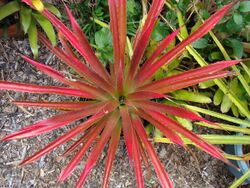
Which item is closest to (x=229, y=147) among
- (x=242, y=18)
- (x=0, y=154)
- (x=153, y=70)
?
(x=242, y=18)

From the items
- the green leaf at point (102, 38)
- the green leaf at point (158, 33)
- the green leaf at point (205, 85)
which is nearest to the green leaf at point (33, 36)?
the green leaf at point (102, 38)

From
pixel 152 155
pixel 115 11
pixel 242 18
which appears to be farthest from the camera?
pixel 242 18

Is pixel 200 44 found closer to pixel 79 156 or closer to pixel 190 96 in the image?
pixel 190 96

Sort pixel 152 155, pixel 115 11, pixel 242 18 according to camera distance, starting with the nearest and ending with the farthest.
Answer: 1. pixel 115 11
2. pixel 152 155
3. pixel 242 18

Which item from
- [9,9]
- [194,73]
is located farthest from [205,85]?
[9,9]

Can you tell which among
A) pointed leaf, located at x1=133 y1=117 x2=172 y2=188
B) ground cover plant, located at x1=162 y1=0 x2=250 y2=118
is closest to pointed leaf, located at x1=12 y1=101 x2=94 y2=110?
pointed leaf, located at x1=133 y1=117 x2=172 y2=188

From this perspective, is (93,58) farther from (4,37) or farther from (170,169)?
(170,169)
